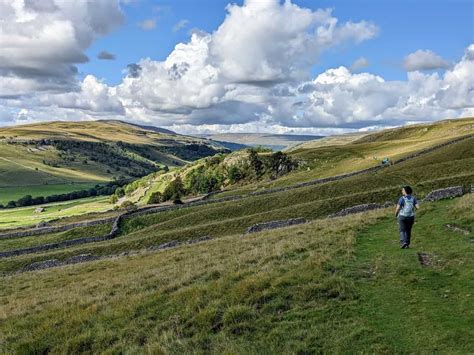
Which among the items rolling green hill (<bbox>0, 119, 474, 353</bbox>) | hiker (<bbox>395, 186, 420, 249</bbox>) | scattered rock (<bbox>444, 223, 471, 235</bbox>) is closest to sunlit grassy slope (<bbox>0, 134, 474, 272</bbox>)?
rolling green hill (<bbox>0, 119, 474, 353</bbox>)

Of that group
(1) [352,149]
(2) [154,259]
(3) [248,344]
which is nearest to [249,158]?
(1) [352,149]

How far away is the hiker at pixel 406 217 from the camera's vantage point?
789 inches

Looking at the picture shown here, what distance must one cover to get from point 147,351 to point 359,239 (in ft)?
46.7

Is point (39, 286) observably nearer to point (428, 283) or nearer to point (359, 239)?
point (359, 239)

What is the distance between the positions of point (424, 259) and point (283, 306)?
701cm

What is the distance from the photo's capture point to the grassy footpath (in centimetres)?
1164

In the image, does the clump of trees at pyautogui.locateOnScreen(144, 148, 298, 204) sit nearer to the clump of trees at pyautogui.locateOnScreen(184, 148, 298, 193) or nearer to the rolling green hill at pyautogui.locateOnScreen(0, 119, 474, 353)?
the clump of trees at pyautogui.locateOnScreen(184, 148, 298, 193)

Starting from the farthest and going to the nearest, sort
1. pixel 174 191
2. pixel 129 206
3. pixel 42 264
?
pixel 174 191, pixel 129 206, pixel 42 264

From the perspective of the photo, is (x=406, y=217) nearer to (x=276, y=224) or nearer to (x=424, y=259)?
(x=424, y=259)

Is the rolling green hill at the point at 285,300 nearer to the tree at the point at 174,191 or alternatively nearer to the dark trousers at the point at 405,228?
the dark trousers at the point at 405,228

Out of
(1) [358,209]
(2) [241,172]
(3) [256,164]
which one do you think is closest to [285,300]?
(1) [358,209]

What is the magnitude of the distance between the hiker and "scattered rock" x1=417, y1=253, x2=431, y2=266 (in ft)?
5.25

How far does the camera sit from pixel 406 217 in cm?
2016

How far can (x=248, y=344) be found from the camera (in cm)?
1188
